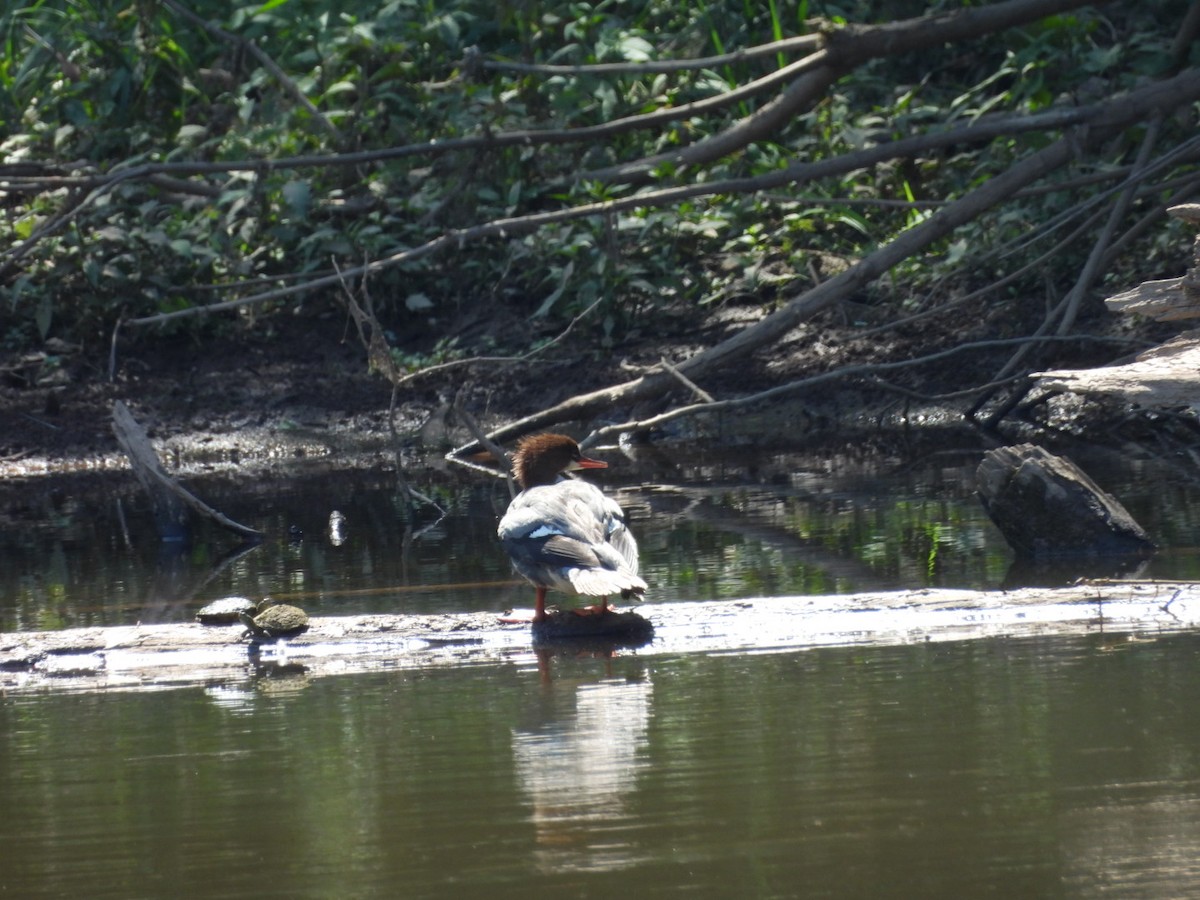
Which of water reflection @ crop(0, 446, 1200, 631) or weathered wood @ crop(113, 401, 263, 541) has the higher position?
weathered wood @ crop(113, 401, 263, 541)

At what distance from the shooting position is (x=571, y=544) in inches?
→ 211

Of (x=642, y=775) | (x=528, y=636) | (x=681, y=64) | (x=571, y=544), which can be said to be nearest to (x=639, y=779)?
(x=642, y=775)

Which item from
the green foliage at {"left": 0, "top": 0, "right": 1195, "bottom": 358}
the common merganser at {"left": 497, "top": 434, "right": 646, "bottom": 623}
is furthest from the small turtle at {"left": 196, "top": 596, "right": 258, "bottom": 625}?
the green foliage at {"left": 0, "top": 0, "right": 1195, "bottom": 358}

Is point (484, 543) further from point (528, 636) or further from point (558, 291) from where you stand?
point (558, 291)

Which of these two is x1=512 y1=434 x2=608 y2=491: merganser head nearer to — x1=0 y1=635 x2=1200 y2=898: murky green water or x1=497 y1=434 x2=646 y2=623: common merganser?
x1=497 y1=434 x2=646 y2=623: common merganser

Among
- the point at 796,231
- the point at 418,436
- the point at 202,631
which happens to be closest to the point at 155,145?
the point at 418,436

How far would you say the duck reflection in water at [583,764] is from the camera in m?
3.49

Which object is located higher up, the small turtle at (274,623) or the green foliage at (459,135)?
the green foliage at (459,135)

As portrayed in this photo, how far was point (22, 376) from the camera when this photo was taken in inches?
504

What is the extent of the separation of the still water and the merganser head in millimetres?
701

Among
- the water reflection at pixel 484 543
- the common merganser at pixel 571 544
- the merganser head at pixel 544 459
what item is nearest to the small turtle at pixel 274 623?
the common merganser at pixel 571 544

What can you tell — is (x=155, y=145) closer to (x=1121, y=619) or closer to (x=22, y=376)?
(x=22, y=376)

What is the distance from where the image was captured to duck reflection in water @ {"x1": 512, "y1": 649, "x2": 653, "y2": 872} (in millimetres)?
3490

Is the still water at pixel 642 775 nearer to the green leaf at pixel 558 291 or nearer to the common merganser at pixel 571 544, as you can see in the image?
the common merganser at pixel 571 544
